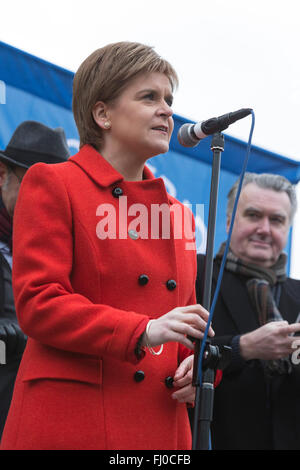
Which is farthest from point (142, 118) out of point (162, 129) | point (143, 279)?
point (143, 279)

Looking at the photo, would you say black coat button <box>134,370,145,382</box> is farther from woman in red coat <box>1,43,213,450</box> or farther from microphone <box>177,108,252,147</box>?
microphone <box>177,108,252,147</box>

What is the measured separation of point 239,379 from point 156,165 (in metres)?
1.62

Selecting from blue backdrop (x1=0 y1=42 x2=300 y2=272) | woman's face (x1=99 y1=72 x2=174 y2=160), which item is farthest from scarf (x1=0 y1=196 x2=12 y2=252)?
woman's face (x1=99 y1=72 x2=174 y2=160)

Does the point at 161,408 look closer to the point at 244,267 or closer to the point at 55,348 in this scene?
the point at 55,348

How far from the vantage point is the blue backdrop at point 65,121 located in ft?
12.0

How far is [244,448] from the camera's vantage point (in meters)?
3.39

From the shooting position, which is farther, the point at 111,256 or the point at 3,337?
the point at 3,337

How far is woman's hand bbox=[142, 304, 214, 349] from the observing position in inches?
73.0

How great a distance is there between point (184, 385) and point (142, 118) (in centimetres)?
89

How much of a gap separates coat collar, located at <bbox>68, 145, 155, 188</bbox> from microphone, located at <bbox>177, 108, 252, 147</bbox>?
26cm

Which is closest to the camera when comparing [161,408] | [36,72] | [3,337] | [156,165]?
[161,408]
